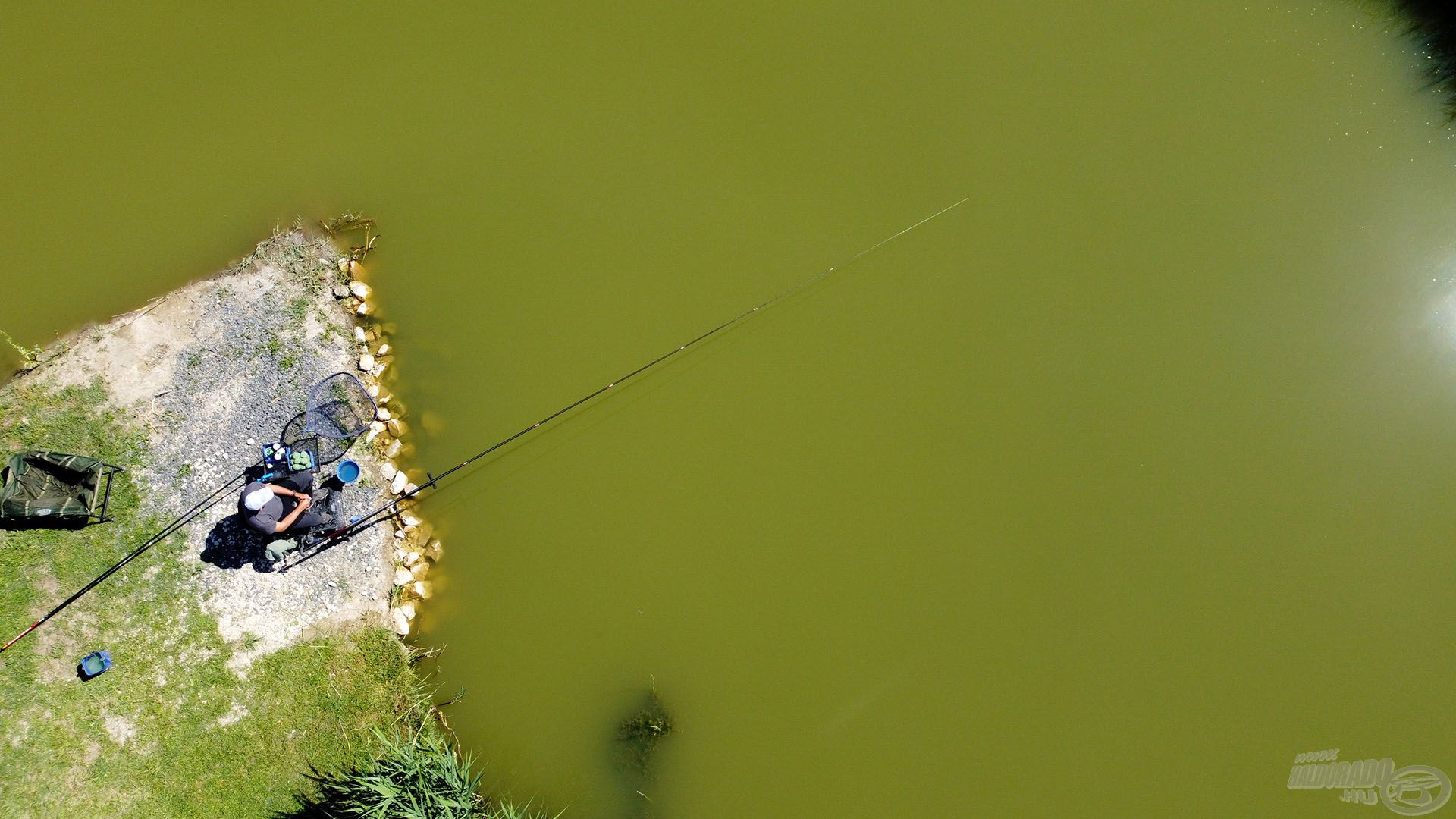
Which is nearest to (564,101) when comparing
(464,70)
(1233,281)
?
(464,70)

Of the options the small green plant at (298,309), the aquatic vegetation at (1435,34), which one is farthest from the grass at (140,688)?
the aquatic vegetation at (1435,34)

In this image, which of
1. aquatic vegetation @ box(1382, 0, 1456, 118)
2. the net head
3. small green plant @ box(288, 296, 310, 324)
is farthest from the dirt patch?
aquatic vegetation @ box(1382, 0, 1456, 118)

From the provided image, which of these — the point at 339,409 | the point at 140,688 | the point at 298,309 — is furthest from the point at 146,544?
the point at 298,309

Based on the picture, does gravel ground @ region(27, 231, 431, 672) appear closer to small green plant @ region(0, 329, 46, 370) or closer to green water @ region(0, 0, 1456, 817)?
small green plant @ region(0, 329, 46, 370)

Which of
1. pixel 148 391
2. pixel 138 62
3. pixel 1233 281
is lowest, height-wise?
pixel 148 391

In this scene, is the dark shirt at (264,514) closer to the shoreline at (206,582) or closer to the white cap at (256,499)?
the white cap at (256,499)

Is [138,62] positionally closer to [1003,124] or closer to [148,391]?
[148,391]
